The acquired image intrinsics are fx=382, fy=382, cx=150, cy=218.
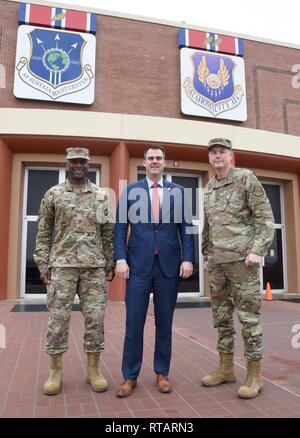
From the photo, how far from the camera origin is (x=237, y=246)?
10.4 feet

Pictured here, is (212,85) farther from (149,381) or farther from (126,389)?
(126,389)

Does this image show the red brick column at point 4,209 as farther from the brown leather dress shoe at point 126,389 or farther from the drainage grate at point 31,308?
the brown leather dress shoe at point 126,389

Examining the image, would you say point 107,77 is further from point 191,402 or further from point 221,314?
point 191,402

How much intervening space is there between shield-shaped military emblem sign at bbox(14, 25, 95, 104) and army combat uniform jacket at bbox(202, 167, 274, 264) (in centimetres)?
743

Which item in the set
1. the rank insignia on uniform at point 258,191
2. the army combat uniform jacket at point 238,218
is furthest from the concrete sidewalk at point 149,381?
the rank insignia on uniform at point 258,191

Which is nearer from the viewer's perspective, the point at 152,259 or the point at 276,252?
the point at 152,259

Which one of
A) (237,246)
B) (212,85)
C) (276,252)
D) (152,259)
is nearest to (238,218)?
(237,246)

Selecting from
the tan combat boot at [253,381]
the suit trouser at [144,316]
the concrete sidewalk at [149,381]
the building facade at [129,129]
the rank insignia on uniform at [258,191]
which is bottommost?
the concrete sidewalk at [149,381]

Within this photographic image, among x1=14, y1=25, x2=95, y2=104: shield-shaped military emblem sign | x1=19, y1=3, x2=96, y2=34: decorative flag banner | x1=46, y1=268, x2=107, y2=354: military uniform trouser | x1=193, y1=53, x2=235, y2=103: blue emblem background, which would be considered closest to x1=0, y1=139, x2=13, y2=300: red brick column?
x1=14, y1=25, x2=95, y2=104: shield-shaped military emblem sign

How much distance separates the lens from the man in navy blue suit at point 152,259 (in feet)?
10.5

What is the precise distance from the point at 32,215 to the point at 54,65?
393cm

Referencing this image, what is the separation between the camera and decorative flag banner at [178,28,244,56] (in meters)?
10.7

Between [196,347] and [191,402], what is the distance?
6.19 feet

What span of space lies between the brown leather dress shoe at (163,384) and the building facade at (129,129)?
5.98 metres
